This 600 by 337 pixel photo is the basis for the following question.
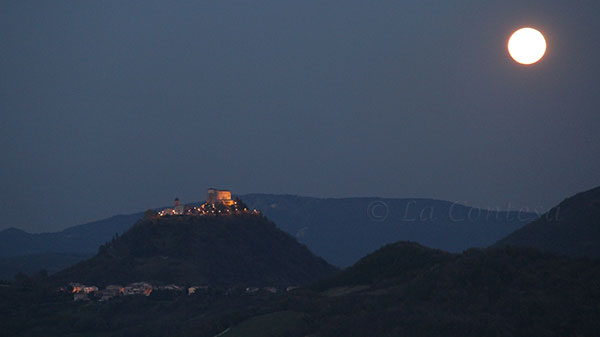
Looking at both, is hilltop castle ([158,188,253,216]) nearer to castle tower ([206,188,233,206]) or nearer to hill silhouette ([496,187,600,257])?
castle tower ([206,188,233,206])

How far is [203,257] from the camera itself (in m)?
138

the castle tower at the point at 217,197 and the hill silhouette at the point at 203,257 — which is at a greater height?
the castle tower at the point at 217,197

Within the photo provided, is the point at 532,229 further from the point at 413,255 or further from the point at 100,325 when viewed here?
the point at 100,325

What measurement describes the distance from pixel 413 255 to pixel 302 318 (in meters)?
20.2

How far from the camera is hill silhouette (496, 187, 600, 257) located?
99.2 m

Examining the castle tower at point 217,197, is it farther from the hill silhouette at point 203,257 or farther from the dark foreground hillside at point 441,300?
the dark foreground hillside at point 441,300

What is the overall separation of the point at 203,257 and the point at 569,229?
65.2m

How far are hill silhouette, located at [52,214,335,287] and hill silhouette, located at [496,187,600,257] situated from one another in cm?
4224

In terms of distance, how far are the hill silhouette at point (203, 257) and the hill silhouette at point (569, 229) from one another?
42.2 metres

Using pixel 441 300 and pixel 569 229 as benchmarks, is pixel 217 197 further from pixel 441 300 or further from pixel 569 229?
pixel 441 300

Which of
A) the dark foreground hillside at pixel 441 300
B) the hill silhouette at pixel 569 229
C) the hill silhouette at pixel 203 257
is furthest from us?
the hill silhouette at pixel 203 257

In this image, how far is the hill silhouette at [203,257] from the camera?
130m

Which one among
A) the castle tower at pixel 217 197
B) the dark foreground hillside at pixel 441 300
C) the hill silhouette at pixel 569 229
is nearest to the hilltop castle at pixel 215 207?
the castle tower at pixel 217 197

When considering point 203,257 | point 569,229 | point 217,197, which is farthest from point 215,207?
point 569,229
